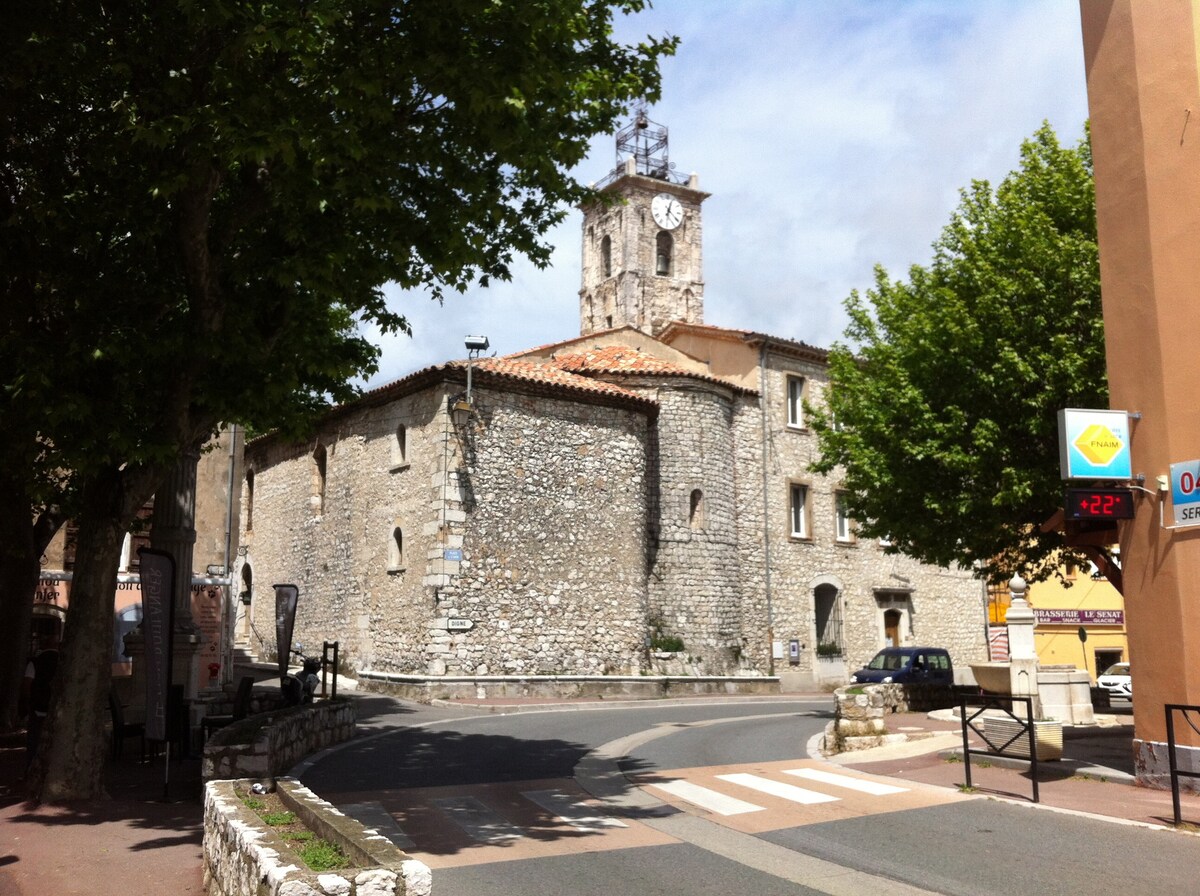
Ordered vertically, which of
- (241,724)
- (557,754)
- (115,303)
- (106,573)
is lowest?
(557,754)

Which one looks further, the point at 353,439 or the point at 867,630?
the point at 867,630

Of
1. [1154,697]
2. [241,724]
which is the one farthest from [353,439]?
[1154,697]

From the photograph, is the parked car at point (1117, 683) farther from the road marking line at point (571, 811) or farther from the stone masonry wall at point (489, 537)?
the road marking line at point (571, 811)

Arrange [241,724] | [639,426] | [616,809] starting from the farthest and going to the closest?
[639,426]
[241,724]
[616,809]

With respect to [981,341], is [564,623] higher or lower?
lower

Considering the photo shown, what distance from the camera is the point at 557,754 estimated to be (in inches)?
509

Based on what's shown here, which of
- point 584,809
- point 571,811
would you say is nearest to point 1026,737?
point 584,809

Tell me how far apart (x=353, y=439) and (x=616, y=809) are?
62.6 feet

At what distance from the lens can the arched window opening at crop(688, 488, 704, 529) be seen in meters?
26.9

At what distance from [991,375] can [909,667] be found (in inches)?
366

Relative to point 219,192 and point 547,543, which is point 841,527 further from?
point 219,192

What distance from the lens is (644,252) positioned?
5238 centimetres

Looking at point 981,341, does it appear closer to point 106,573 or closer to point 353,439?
point 106,573

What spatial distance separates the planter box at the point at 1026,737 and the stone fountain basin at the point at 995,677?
14.7 ft
